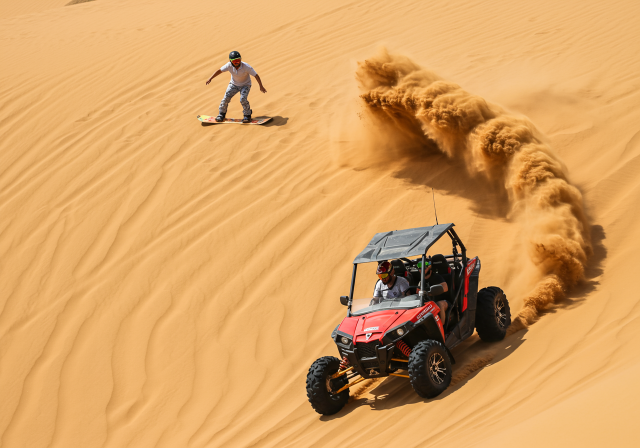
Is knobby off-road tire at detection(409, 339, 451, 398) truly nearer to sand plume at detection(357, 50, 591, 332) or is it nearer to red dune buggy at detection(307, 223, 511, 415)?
red dune buggy at detection(307, 223, 511, 415)

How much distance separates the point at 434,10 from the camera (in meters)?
16.1

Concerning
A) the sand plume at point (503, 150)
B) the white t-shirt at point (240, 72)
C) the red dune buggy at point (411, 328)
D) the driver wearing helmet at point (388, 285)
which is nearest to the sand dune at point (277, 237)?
the sand plume at point (503, 150)

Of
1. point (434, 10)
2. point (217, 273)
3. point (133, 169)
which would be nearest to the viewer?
point (217, 273)

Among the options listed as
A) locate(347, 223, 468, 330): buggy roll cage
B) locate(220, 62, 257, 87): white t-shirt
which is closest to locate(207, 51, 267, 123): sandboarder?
locate(220, 62, 257, 87): white t-shirt

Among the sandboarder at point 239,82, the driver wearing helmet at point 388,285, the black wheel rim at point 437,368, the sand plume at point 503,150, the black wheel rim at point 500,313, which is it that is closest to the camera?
the black wheel rim at point 437,368

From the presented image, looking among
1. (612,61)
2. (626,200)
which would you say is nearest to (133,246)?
(626,200)

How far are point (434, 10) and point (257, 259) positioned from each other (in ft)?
34.2

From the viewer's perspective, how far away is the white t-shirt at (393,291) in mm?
6207

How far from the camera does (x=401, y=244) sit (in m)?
6.31

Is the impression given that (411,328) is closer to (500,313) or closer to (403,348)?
(403,348)

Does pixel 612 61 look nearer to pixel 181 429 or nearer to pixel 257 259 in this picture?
pixel 257 259

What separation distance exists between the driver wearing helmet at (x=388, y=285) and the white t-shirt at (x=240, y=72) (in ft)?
20.0

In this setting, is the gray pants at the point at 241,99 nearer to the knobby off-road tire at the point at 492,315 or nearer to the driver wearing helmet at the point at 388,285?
the driver wearing helmet at the point at 388,285

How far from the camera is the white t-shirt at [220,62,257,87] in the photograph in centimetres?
1122
